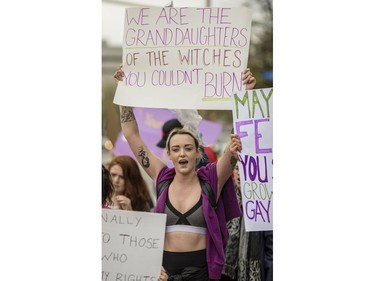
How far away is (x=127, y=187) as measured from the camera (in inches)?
239

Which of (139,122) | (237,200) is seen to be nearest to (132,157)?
(139,122)

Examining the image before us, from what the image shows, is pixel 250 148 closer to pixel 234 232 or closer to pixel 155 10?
pixel 234 232

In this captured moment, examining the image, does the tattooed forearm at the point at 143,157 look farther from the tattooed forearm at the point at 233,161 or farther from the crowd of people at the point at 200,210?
the tattooed forearm at the point at 233,161

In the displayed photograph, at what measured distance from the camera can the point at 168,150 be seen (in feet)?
18.8

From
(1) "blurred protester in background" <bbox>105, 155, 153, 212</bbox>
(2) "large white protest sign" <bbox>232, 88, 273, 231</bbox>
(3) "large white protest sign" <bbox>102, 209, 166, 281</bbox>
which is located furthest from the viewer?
(1) "blurred protester in background" <bbox>105, 155, 153, 212</bbox>

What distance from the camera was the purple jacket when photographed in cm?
565

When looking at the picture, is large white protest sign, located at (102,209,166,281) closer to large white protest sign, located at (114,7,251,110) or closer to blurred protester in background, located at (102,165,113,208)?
blurred protester in background, located at (102,165,113,208)

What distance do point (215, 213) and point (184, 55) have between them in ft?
2.74

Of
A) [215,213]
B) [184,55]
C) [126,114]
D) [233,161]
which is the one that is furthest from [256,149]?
[126,114]

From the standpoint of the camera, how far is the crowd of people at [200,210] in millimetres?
5652

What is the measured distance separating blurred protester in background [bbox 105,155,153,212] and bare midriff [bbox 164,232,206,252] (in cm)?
30

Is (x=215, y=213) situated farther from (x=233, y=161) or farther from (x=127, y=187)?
(x=127, y=187)

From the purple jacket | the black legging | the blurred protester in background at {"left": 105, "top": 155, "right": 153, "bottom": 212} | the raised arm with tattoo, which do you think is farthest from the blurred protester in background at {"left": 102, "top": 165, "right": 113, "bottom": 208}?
the black legging

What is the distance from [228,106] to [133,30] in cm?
65
